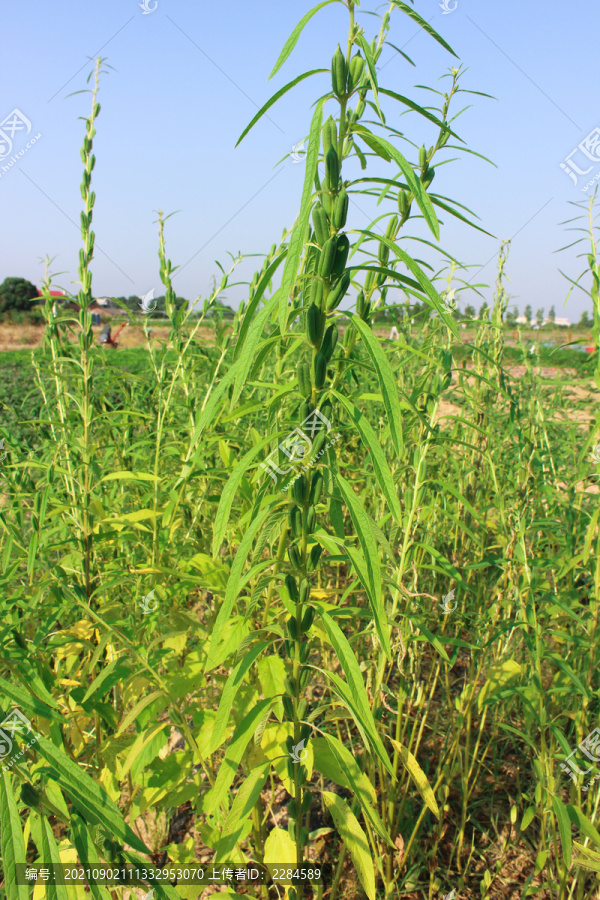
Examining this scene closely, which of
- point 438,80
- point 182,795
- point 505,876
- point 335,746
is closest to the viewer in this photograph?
point 335,746

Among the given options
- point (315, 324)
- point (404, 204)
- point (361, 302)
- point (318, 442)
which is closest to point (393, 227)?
point (404, 204)

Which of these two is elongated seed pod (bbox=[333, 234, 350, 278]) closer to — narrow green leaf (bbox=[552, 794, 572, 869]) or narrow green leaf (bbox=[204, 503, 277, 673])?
narrow green leaf (bbox=[204, 503, 277, 673])

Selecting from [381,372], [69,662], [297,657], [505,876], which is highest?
[381,372]

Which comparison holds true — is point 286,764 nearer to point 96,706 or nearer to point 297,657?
point 297,657

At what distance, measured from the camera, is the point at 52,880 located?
74cm

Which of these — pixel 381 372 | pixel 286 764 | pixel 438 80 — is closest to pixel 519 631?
pixel 286 764

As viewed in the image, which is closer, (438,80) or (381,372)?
(381,372)

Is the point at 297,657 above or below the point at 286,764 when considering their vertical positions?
above

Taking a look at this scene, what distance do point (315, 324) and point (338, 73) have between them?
385 millimetres

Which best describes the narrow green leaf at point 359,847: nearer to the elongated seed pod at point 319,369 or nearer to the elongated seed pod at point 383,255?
the elongated seed pod at point 319,369

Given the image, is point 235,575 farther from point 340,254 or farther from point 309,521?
point 340,254

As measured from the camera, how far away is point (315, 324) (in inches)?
34.1

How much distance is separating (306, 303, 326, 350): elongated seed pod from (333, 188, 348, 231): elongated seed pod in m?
0.13

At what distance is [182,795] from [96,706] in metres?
0.31
